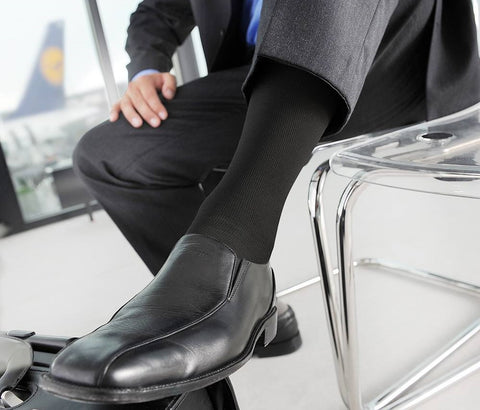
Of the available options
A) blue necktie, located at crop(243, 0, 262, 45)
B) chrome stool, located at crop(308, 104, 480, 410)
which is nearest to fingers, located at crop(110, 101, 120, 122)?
blue necktie, located at crop(243, 0, 262, 45)

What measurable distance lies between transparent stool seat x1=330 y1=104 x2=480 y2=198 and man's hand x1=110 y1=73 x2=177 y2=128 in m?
0.38

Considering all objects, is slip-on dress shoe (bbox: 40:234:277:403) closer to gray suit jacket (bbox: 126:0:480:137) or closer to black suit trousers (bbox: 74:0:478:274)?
gray suit jacket (bbox: 126:0:480:137)

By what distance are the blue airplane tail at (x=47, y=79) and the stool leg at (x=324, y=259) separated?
2816 millimetres

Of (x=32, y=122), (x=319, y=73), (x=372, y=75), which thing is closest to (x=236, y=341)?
(x=319, y=73)

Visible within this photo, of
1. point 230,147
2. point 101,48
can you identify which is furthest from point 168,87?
point 101,48

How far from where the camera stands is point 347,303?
70 cm

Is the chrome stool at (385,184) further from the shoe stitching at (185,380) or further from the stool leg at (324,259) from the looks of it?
the shoe stitching at (185,380)

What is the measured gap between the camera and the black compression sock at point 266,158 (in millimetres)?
539

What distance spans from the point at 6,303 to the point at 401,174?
1.40 metres

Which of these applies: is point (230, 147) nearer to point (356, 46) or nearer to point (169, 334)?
point (356, 46)

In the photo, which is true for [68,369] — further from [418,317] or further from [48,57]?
[48,57]

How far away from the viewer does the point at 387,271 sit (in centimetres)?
128

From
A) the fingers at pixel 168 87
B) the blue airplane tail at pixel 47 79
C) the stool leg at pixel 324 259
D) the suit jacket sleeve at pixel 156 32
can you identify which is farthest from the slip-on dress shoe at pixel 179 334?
the blue airplane tail at pixel 47 79

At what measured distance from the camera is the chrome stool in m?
0.59
